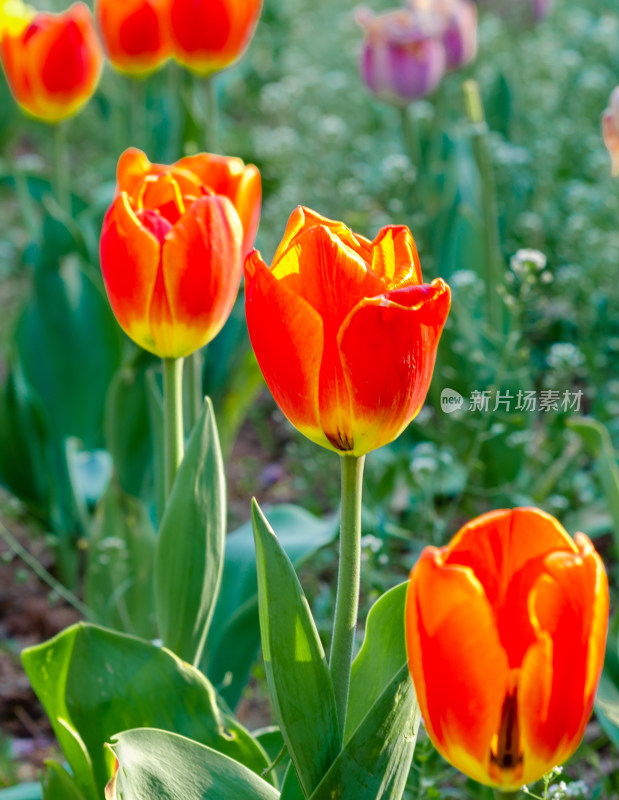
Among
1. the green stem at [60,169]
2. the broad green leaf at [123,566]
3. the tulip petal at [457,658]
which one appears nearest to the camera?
the tulip petal at [457,658]

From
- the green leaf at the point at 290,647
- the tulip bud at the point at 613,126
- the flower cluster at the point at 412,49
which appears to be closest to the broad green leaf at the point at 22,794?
the green leaf at the point at 290,647

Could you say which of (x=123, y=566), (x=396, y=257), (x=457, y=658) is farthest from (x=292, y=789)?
(x=123, y=566)

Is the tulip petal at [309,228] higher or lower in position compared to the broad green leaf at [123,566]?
higher

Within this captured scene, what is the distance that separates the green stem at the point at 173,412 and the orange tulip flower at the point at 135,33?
136cm

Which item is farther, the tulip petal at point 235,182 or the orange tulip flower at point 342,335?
the tulip petal at point 235,182

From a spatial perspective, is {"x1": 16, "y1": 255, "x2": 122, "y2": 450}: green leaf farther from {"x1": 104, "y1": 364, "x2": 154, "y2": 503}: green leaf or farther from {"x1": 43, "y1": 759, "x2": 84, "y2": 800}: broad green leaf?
{"x1": 43, "y1": 759, "x2": 84, "y2": 800}: broad green leaf

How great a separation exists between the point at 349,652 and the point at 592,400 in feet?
5.82

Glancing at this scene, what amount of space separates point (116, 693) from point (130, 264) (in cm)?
41

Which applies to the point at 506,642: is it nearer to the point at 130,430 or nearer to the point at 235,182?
the point at 235,182

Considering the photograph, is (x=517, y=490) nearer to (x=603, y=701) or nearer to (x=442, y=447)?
(x=442, y=447)

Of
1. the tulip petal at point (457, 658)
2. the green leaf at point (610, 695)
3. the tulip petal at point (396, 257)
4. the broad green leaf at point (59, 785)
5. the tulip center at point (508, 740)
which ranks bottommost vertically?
the green leaf at point (610, 695)

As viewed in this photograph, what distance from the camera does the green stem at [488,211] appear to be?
6.19ft

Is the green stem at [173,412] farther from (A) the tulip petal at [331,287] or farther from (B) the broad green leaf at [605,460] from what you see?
(B) the broad green leaf at [605,460]

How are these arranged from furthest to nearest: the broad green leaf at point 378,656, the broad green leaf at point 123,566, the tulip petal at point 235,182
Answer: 1. the broad green leaf at point 123,566
2. the tulip petal at point 235,182
3. the broad green leaf at point 378,656
